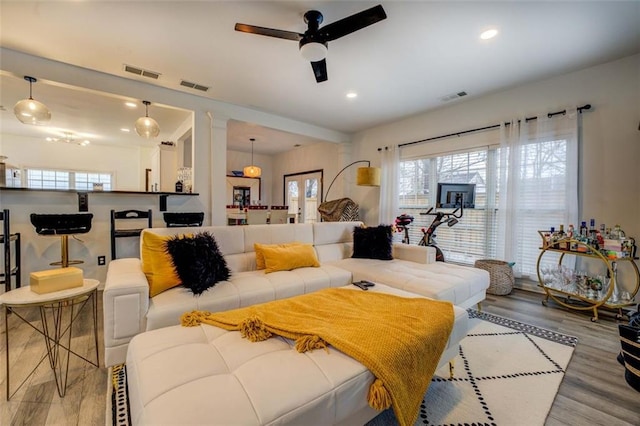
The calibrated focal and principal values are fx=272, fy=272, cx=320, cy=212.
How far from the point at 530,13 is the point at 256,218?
4.18 m

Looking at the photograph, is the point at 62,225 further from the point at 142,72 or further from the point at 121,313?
the point at 142,72

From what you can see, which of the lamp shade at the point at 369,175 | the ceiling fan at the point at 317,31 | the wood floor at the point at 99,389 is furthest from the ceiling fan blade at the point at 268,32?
the lamp shade at the point at 369,175

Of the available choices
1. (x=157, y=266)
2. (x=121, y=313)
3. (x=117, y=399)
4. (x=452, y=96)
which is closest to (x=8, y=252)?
(x=157, y=266)

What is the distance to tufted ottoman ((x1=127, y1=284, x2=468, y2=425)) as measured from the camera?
889 mm

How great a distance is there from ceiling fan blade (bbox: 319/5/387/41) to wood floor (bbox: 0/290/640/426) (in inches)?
105

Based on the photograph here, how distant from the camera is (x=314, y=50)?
7.41 ft

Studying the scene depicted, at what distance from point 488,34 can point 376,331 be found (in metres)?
2.84

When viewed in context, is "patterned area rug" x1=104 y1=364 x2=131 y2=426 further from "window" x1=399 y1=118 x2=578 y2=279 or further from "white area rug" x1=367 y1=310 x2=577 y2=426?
"window" x1=399 y1=118 x2=578 y2=279

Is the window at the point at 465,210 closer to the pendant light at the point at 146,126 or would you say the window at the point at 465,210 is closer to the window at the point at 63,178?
the pendant light at the point at 146,126

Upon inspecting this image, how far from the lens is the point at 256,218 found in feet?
15.6

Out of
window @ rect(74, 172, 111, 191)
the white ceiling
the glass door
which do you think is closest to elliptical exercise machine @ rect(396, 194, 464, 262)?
the white ceiling

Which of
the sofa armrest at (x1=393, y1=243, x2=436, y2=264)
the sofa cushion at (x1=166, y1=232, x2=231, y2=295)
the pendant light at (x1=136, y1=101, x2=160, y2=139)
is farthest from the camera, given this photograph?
the pendant light at (x1=136, y1=101, x2=160, y2=139)

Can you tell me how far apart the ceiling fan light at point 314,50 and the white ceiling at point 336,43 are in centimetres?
32

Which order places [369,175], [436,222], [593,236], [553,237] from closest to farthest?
[593,236], [553,237], [436,222], [369,175]
